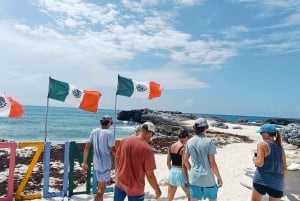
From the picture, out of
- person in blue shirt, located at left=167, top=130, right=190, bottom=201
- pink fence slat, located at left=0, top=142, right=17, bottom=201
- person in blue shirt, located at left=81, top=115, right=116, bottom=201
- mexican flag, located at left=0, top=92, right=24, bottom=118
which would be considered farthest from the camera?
mexican flag, located at left=0, top=92, right=24, bottom=118

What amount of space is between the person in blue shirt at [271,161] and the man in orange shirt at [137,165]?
1.97 m

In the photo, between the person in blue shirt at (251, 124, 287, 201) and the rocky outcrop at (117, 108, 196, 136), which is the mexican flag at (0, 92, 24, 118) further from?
the rocky outcrop at (117, 108, 196, 136)

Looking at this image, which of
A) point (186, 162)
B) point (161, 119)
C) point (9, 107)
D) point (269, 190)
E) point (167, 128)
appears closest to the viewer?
point (269, 190)

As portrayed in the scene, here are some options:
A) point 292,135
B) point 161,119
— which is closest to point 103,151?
point 292,135

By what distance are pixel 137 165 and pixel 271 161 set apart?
94.3 inches

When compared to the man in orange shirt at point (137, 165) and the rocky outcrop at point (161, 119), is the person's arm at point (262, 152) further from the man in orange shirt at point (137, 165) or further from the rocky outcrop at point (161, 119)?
the rocky outcrop at point (161, 119)

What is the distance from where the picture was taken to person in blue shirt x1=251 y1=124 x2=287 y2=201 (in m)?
5.65

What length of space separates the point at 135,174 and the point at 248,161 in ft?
41.7

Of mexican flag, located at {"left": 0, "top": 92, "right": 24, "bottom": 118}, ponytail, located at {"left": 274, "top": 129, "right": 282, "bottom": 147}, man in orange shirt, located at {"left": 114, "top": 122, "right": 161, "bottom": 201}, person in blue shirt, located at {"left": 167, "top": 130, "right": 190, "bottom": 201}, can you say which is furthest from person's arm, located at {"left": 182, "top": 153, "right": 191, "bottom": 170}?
mexican flag, located at {"left": 0, "top": 92, "right": 24, "bottom": 118}

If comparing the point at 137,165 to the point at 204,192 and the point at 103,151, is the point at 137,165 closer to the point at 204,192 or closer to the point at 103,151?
the point at 204,192

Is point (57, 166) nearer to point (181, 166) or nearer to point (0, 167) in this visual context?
point (0, 167)

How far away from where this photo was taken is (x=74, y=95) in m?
9.53

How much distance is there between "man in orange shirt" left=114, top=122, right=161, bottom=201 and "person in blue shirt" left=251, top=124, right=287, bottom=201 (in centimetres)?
197

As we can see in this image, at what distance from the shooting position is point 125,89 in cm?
1006
